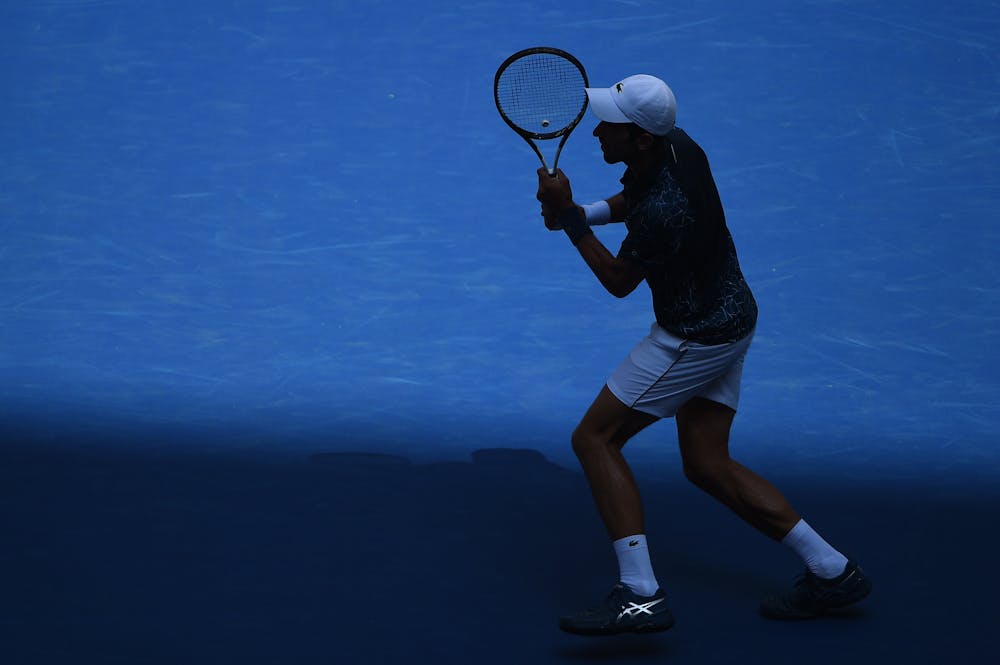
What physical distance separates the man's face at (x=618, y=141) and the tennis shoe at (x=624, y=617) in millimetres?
1178

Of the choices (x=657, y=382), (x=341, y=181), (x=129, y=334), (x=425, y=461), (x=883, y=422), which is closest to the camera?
(x=657, y=382)

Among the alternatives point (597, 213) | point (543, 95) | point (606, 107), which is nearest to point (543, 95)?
point (543, 95)

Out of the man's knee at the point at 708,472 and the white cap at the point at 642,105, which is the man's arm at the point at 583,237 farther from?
the man's knee at the point at 708,472

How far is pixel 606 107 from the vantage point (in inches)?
140

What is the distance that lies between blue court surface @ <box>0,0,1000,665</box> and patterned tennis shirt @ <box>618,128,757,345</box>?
864 mm

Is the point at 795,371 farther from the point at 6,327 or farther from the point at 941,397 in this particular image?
the point at 6,327

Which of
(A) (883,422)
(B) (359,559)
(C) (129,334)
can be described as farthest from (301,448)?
(A) (883,422)

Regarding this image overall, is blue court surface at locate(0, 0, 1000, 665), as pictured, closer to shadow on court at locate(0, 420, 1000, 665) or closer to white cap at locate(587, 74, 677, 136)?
shadow on court at locate(0, 420, 1000, 665)

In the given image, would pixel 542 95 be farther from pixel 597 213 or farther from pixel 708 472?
pixel 708 472

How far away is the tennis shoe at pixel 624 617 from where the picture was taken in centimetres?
345

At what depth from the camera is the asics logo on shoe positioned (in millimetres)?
3461

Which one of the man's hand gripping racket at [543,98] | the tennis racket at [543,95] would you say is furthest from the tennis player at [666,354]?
the tennis racket at [543,95]

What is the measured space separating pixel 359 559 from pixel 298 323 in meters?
2.36

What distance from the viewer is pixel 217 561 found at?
4.06 metres
